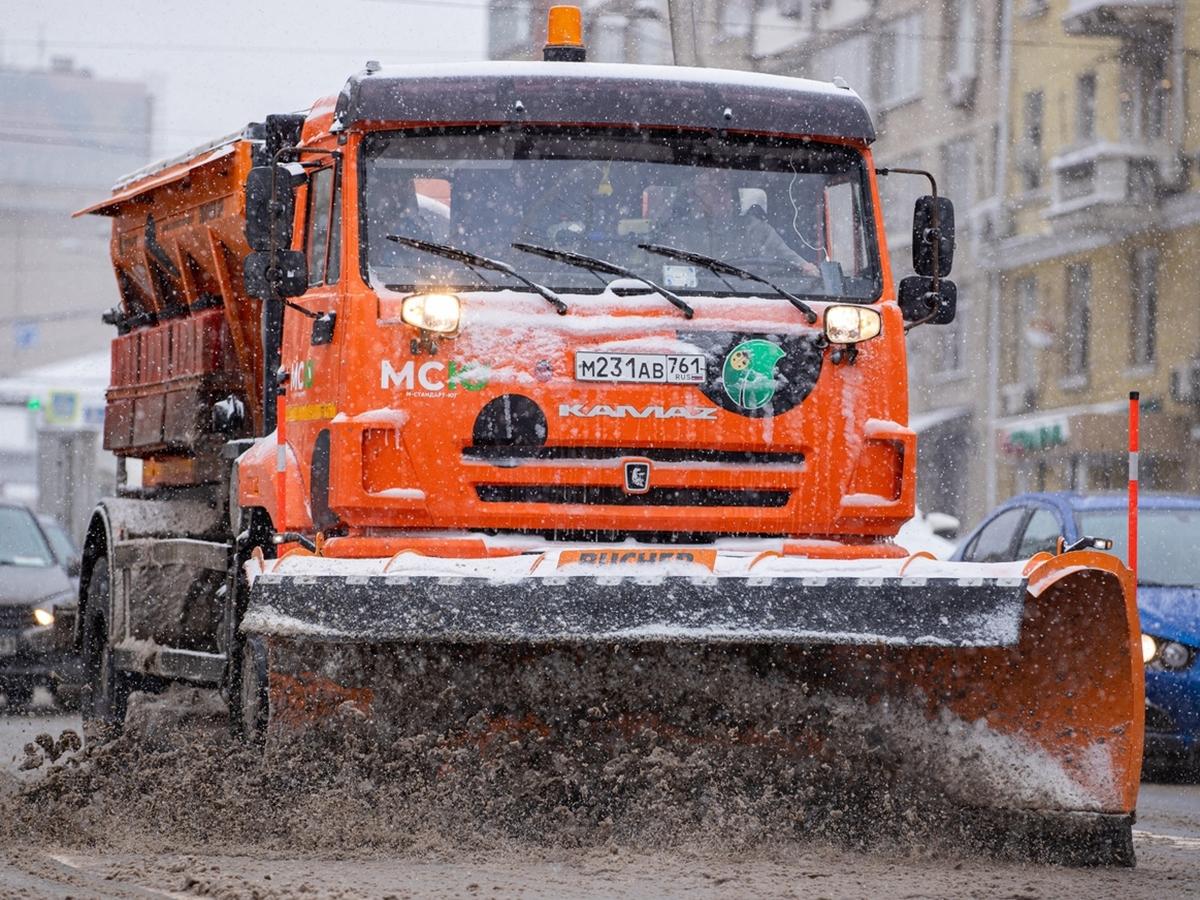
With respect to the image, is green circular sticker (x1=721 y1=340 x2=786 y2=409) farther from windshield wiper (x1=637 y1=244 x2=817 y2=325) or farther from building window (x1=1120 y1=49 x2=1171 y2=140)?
building window (x1=1120 y1=49 x2=1171 y2=140)

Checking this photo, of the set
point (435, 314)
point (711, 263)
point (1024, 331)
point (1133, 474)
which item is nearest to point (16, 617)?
point (435, 314)

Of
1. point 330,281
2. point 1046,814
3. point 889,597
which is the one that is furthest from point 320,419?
point 1046,814

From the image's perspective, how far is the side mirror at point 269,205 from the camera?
8.69 meters

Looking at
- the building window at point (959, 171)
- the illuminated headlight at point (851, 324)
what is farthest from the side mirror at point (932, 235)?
the building window at point (959, 171)

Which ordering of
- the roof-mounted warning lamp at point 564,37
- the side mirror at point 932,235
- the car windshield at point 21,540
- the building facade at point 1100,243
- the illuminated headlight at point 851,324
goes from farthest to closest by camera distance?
the building facade at point 1100,243, the car windshield at point 21,540, the roof-mounted warning lamp at point 564,37, the side mirror at point 932,235, the illuminated headlight at point 851,324

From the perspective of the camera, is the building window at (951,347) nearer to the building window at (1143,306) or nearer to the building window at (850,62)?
the building window at (850,62)

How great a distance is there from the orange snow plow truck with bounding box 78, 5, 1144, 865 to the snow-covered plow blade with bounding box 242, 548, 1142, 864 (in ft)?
0.03

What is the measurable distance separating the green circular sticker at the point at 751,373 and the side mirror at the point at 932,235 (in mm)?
934

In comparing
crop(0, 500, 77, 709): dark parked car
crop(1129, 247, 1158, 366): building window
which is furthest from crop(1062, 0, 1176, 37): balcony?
crop(0, 500, 77, 709): dark parked car

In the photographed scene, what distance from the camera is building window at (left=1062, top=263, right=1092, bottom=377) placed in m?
37.4

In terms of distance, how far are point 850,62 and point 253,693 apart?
39.6 metres

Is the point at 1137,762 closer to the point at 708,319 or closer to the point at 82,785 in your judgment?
the point at 708,319

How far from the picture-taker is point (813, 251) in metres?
9.06

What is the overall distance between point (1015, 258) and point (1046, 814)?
32.6 m
